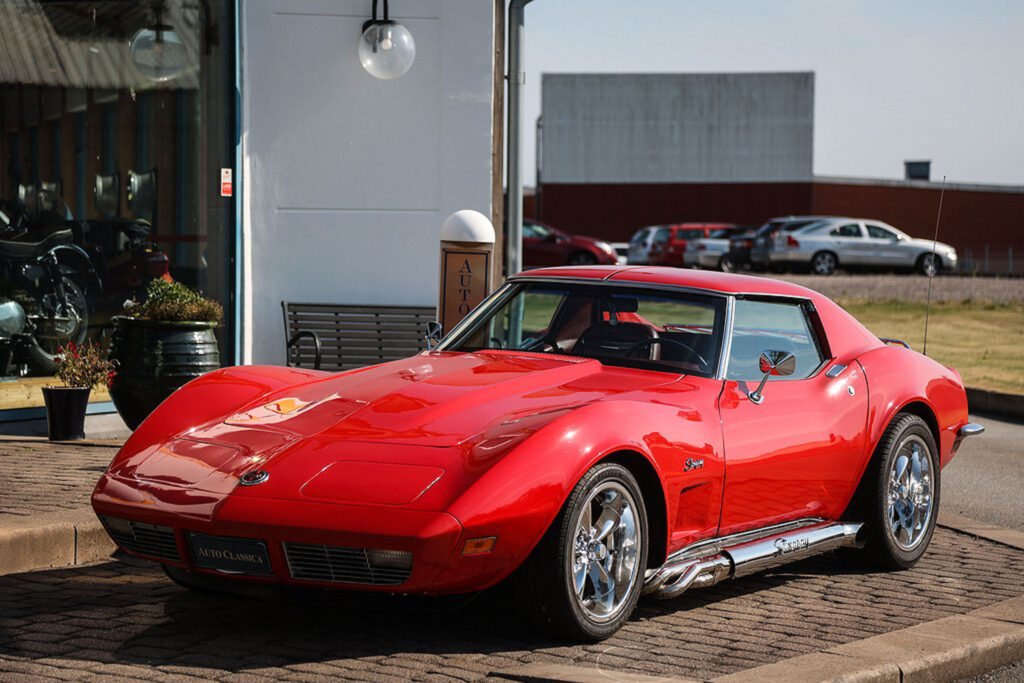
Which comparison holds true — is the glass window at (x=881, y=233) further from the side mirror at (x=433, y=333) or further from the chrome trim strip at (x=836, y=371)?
the side mirror at (x=433, y=333)

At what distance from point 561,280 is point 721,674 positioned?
231 cm

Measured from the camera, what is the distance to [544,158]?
189 feet

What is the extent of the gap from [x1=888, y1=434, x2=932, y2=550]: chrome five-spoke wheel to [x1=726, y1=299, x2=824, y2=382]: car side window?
0.65 m

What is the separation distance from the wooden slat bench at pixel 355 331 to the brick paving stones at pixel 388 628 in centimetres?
583

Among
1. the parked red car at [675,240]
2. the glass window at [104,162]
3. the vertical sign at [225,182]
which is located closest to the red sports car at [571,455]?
the glass window at [104,162]

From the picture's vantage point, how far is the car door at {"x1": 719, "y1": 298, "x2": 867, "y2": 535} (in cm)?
592

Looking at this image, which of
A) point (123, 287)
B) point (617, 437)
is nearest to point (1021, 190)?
point (123, 287)

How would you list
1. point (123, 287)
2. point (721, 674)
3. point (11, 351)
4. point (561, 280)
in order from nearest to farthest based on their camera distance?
point (721, 674), point (561, 280), point (11, 351), point (123, 287)

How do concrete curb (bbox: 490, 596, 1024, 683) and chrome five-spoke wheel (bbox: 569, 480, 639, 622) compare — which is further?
chrome five-spoke wheel (bbox: 569, 480, 639, 622)

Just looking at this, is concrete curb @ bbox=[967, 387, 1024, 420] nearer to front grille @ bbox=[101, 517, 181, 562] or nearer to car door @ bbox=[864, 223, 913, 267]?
front grille @ bbox=[101, 517, 181, 562]

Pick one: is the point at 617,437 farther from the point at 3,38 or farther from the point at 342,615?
the point at 3,38

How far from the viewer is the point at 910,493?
6.95 m

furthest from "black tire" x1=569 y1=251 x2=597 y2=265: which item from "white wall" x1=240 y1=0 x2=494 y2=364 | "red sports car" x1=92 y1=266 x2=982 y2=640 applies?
"red sports car" x1=92 y1=266 x2=982 y2=640

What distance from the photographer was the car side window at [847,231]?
37.6m
